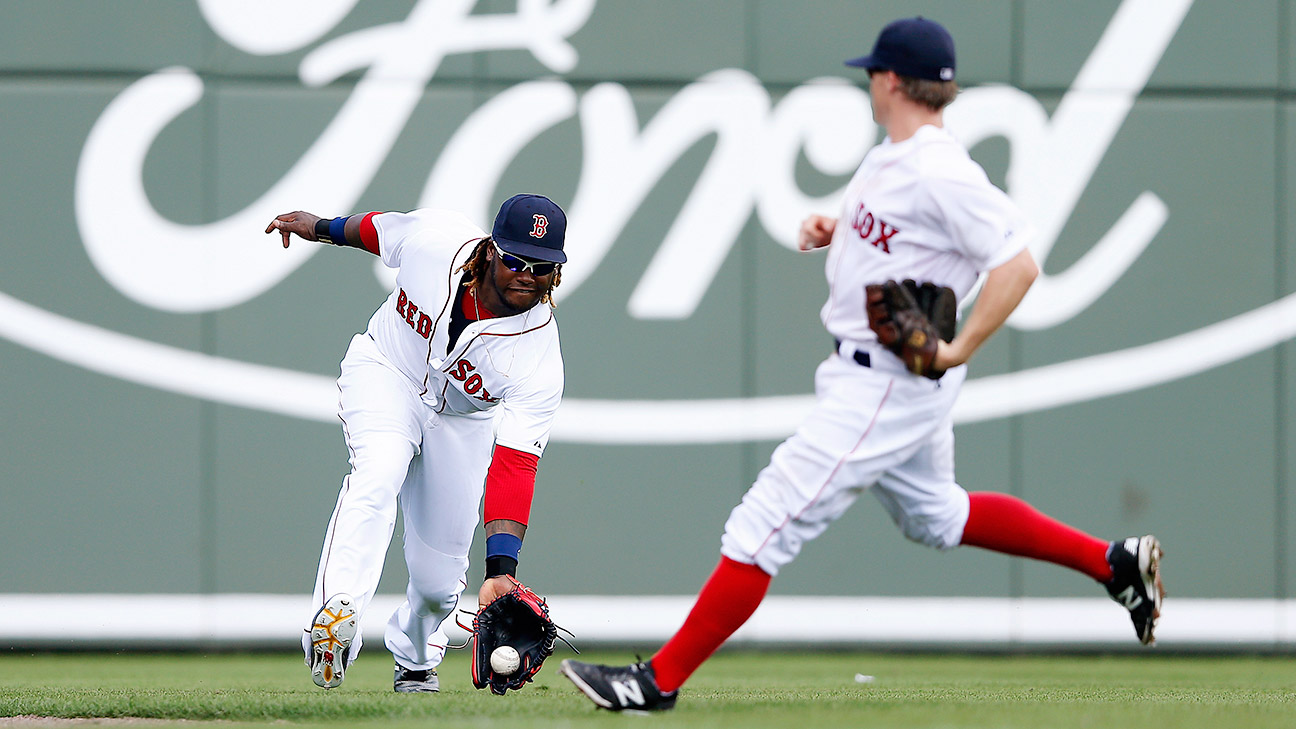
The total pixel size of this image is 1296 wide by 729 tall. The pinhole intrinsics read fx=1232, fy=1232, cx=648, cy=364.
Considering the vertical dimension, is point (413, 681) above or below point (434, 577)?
below

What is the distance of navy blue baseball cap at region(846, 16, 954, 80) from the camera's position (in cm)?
288

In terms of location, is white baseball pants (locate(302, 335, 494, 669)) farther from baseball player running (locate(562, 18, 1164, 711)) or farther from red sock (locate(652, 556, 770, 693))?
red sock (locate(652, 556, 770, 693))

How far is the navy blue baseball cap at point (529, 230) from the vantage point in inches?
142

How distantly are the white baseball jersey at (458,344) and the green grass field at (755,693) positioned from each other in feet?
2.89

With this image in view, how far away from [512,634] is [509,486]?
43 cm

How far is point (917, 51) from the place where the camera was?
288 cm

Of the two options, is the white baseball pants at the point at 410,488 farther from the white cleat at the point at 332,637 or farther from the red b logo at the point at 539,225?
the red b logo at the point at 539,225

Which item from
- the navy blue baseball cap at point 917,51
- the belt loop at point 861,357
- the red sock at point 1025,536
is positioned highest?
the navy blue baseball cap at point 917,51

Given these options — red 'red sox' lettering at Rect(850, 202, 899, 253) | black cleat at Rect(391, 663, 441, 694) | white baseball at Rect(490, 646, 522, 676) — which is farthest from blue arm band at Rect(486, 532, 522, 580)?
red 'red sox' lettering at Rect(850, 202, 899, 253)

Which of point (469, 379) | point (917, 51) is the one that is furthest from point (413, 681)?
point (917, 51)

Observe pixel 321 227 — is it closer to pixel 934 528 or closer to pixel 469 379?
pixel 469 379

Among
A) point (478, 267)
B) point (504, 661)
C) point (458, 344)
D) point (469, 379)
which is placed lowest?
point (504, 661)

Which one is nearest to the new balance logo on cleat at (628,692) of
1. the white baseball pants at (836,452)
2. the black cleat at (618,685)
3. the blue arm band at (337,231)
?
the black cleat at (618,685)

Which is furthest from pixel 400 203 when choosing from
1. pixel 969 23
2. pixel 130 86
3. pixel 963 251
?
pixel 963 251
